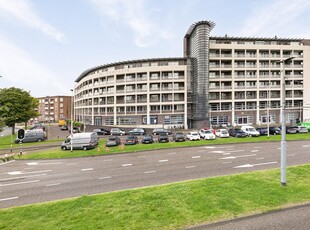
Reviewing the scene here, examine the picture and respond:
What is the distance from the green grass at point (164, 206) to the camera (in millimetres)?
6016

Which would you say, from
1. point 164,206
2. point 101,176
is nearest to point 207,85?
point 101,176

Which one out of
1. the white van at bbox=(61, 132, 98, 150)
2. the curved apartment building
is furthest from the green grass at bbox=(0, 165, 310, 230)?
the curved apartment building

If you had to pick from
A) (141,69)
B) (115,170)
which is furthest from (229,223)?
(141,69)

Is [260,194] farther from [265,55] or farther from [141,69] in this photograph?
[265,55]

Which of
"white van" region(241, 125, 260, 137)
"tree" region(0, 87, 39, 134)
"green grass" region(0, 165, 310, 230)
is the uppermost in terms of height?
"tree" region(0, 87, 39, 134)

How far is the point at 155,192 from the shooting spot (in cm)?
840

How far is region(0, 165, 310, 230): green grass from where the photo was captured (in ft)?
19.7

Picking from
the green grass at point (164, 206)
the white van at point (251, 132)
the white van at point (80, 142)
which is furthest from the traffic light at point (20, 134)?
the white van at point (251, 132)

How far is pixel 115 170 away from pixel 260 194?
34.6ft

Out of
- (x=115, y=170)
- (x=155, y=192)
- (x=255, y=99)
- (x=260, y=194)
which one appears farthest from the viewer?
(x=255, y=99)

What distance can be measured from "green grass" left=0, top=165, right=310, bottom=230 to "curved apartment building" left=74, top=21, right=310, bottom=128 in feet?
142

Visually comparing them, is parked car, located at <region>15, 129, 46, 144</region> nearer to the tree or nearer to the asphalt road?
the tree

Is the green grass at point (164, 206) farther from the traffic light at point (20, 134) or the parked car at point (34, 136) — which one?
the parked car at point (34, 136)

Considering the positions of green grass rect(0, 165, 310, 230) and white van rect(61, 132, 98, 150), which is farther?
white van rect(61, 132, 98, 150)
